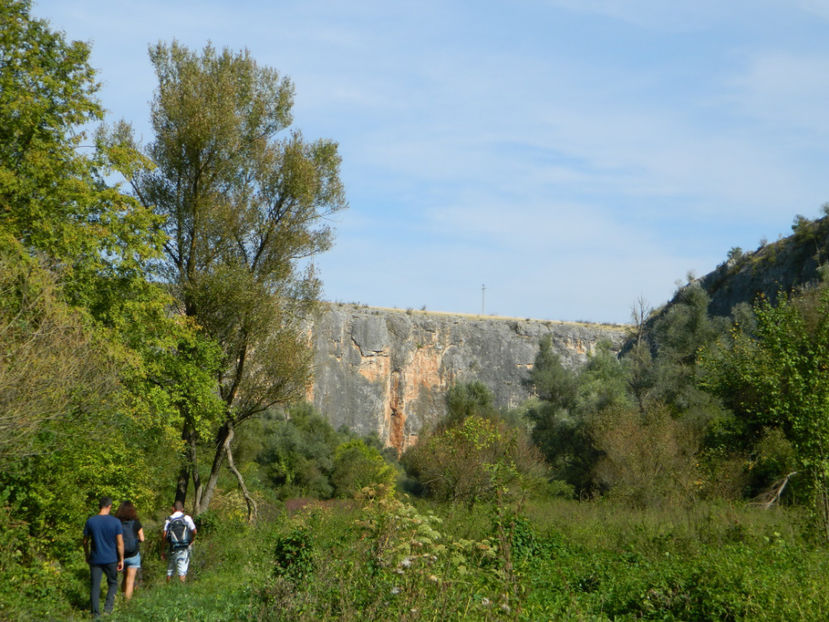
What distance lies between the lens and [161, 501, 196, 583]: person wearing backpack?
42.5 feet

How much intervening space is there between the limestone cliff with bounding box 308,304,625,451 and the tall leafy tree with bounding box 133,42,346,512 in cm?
4574

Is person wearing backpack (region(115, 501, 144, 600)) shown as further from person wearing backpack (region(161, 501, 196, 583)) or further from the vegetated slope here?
the vegetated slope

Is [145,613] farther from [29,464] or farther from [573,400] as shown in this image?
[573,400]

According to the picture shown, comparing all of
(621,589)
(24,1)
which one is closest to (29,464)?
(621,589)

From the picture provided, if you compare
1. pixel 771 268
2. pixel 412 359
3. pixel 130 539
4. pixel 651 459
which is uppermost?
pixel 771 268

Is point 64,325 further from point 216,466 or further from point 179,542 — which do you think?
point 216,466

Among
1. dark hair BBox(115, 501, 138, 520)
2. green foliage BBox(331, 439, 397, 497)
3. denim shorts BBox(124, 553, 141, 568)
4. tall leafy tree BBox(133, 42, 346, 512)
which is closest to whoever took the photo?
dark hair BBox(115, 501, 138, 520)

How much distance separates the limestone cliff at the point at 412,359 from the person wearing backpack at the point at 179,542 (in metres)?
54.9

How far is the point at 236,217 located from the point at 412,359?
180ft

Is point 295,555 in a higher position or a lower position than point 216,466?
higher

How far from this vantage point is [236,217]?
21.8 meters

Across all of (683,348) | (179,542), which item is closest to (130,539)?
(179,542)

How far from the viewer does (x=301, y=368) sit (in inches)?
885

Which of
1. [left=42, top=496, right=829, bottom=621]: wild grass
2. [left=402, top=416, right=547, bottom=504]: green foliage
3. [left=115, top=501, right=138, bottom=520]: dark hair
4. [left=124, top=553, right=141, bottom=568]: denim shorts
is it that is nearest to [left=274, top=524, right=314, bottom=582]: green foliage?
[left=42, top=496, right=829, bottom=621]: wild grass
